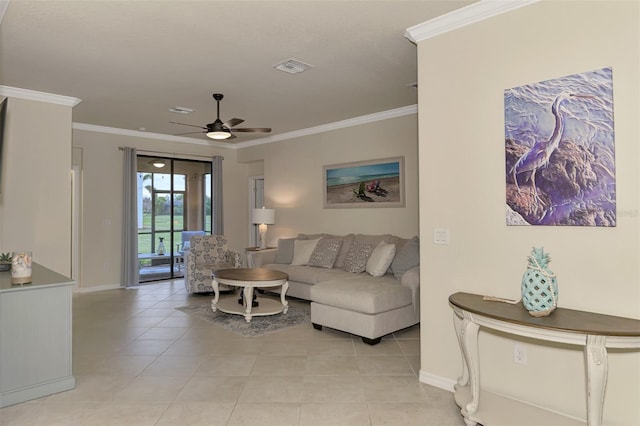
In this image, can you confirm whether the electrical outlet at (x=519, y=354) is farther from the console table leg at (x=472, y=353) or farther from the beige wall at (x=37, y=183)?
the beige wall at (x=37, y=183)

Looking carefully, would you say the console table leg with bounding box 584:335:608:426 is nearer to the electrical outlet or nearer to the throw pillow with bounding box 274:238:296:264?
the electrical outlet

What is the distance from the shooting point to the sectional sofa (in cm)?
399

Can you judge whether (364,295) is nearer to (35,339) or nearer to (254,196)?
(35,339)

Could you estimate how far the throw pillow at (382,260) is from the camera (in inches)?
192

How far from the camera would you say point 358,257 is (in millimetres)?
Result: 5395

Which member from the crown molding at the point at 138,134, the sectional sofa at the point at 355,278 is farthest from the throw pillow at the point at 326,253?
the crown molding at the point at 138,134

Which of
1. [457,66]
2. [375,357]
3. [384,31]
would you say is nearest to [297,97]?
[384,31]

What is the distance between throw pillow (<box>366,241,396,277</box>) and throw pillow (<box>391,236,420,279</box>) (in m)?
0.08

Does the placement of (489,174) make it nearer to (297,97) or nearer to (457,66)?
(457,66)

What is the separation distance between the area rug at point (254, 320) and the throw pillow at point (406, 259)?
125 centimetres

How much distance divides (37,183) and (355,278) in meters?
4.06

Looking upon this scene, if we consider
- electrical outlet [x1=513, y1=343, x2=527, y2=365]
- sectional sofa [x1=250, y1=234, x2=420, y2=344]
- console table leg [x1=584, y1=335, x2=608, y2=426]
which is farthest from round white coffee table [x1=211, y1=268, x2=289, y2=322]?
console table leg [x1=584, y1=335, x2=608, y2=426]

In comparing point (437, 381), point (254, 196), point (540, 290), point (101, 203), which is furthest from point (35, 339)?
point (254, 196)

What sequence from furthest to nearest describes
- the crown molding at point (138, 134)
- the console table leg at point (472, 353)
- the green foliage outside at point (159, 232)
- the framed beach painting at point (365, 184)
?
the green foliage outside at point (159, 232), the crown molding at point (138, 134), the framed beach painting at point (365, 184), the console table leg at point (472, 353)
